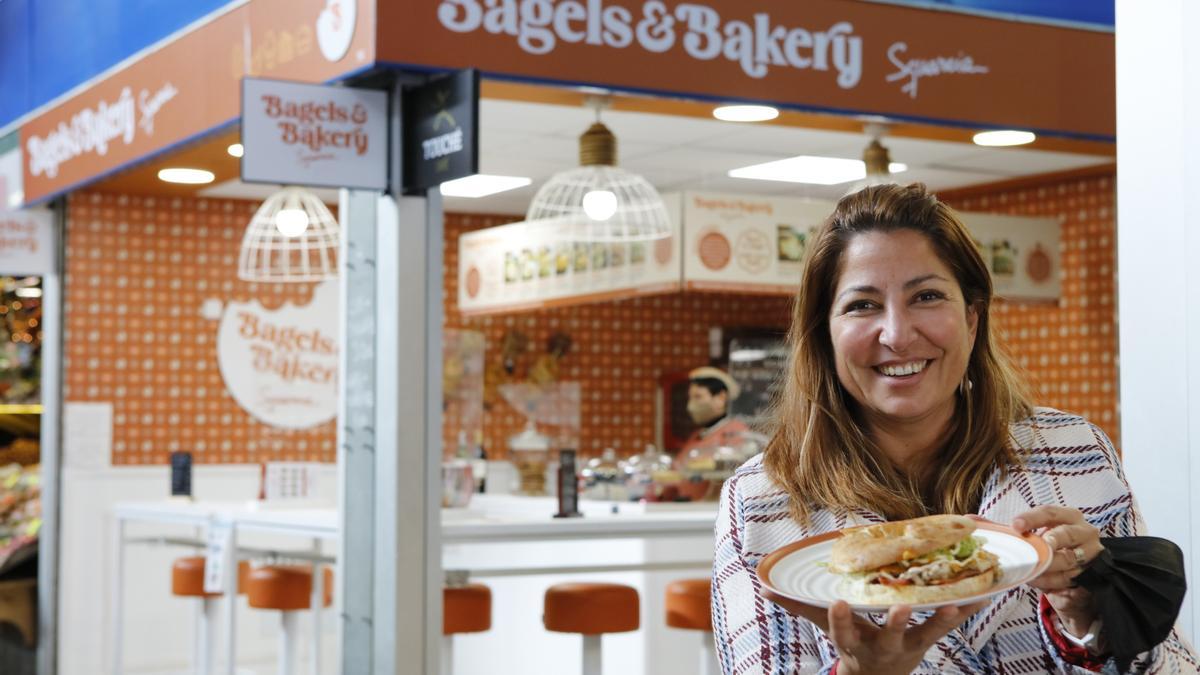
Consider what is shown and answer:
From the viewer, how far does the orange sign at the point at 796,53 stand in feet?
15.8

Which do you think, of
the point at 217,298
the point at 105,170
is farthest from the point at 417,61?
the point at 217,298

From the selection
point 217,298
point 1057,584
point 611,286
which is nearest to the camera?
point 1057,584

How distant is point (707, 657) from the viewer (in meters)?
5.13

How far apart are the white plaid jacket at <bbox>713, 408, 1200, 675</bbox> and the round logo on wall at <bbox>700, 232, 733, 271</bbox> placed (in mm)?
Result: 5684

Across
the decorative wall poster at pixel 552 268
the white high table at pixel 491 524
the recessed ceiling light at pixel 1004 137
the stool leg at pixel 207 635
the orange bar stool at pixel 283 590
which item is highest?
the recessed ceiling light at pixel 1004 137

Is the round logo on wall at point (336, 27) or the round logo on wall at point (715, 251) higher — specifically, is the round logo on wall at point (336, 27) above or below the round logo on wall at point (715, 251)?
above

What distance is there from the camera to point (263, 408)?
8.80 meters

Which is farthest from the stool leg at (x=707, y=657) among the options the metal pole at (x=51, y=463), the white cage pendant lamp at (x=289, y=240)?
the metal pole at (x=51, y=463)

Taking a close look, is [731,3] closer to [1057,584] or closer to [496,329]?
[1057,584]

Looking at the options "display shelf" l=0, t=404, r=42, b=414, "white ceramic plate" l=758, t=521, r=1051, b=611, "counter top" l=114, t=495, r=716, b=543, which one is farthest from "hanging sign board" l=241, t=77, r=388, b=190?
"display shelf" l=0, t=404, r=42, b=414

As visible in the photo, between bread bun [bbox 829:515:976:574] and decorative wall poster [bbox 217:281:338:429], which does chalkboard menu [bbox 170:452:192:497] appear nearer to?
decorative wall poster [bbox 217:281:338:429]

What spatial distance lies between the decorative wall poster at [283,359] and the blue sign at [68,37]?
5.42 feet

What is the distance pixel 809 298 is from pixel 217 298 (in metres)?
7.18

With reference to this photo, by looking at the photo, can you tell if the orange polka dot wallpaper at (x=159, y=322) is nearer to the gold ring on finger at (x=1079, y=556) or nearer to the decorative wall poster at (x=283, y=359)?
the decorative wall poster at (x=283, y=359)
